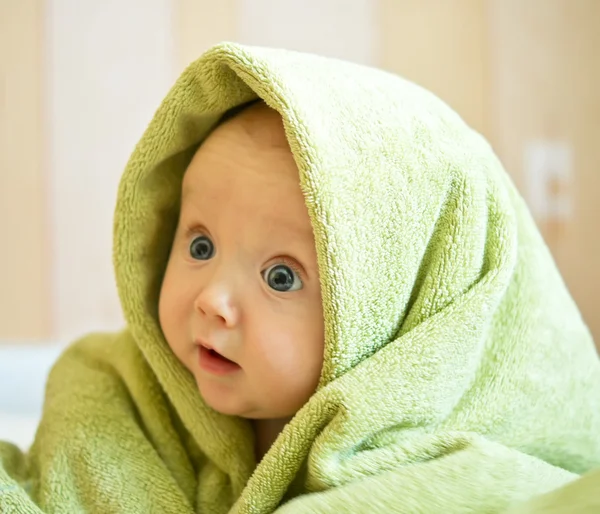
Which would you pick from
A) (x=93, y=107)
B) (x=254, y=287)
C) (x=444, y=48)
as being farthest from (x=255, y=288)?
(x=93, y=107)

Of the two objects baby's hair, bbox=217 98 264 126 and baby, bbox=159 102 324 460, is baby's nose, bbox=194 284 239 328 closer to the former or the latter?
baby, bbox=159 102 324 460

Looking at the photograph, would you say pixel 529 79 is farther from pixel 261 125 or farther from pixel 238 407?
pixel 238 407

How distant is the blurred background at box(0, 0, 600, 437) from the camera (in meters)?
1.14

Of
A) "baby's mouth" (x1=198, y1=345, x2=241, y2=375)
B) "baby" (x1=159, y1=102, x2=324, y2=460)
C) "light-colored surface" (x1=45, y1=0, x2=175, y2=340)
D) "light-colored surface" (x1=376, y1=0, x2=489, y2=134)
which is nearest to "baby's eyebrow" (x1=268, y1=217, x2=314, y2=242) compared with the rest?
"baby" (x1=159, y1=102, x2=324, y2=460)

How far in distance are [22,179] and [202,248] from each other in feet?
2.59

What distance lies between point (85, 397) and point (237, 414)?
0.17 metres

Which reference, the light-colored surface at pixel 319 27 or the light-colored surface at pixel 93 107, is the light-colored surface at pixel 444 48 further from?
the light-colored surface at pixel 93 107

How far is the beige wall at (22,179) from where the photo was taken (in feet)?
4.37

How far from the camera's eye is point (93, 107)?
1.33m

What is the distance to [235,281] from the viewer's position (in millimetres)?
631

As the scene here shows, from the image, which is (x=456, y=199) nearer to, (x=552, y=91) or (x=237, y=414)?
(x=237, y=414)

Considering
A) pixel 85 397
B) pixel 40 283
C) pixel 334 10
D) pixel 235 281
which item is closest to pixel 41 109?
pixel 40 283

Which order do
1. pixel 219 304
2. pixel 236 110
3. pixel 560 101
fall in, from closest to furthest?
pixel 219 304 → pixel 236 110 → pixel 560 101

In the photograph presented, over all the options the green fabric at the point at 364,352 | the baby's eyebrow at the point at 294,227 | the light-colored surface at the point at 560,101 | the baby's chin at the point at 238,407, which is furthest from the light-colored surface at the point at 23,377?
the light-colored surface at the point at 560,101
